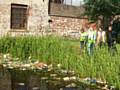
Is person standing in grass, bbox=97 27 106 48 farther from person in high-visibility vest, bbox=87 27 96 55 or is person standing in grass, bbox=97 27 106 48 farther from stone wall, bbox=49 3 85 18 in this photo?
stone wall, bbox=49 3 85 18

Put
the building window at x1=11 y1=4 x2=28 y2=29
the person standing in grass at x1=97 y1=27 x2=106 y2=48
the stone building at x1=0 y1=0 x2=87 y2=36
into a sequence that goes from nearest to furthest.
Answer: the person standing in grass at x1=97 y1=27 x2=106 y2=48, the stone building at x1=0 y1=0 x2=87 y2=36, the building window at x1=11 y1=4 x2=28 y2=29

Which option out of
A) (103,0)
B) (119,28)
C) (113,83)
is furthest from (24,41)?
(119,28)

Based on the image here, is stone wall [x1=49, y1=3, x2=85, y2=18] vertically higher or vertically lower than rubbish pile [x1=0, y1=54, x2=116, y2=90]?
higher

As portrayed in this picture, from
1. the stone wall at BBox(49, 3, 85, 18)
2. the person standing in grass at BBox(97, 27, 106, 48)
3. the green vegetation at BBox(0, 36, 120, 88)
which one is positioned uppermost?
the stone wall at BBox(49, 3, 85, 18)

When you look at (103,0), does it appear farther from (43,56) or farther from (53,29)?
(43,56)

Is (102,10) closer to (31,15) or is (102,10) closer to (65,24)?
(65,24)

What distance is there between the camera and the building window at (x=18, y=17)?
30422mm

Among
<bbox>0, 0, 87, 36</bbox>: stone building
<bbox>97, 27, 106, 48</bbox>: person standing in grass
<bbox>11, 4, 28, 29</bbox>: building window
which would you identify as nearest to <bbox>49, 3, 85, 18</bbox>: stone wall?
<bbox>0, 0, 87, 36</bbox>: stone building

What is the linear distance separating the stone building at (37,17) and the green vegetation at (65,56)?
9.02m

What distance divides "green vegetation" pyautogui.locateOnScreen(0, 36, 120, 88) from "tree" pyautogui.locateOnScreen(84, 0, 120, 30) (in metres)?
12.1

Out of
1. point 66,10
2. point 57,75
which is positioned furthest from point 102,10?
point 57,75

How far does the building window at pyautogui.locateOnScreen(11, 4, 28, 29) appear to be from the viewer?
1198 inches

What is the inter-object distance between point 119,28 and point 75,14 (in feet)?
13.5

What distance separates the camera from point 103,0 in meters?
31.0
